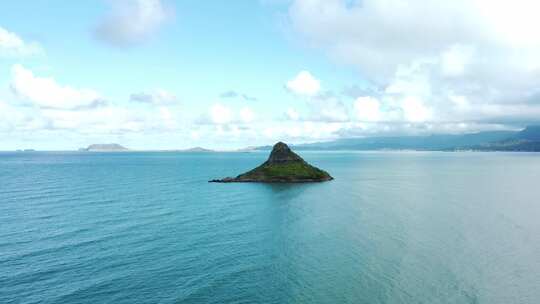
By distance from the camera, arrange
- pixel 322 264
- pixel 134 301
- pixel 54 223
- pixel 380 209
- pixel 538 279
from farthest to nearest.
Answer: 1. pixel 380 209
2. pixel 54 223
3. pixel 322 264
4. pixel 538 279
5. pixel 134 301

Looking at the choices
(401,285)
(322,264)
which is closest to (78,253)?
(322,264)

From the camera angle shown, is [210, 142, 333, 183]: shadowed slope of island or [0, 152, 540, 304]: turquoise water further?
[210, 142, 333, 183]: shadowed slope of island

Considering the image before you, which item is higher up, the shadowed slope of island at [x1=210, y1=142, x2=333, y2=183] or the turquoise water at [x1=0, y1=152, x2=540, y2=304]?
the shadowed slope of island at [x1=210, y1=142, x2=333, y2=183]

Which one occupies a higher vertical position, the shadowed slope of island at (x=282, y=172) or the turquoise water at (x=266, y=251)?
the shadowed slope of island at (x=282, y=172)

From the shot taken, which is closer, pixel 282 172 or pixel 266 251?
pixel 266 251

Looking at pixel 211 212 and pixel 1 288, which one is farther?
pixel 211 212

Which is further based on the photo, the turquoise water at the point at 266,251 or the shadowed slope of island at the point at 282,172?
the shadowed slope of island at the point at 282,172

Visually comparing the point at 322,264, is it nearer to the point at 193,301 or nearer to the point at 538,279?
the point at 193,301

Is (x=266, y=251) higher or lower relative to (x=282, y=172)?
lower
